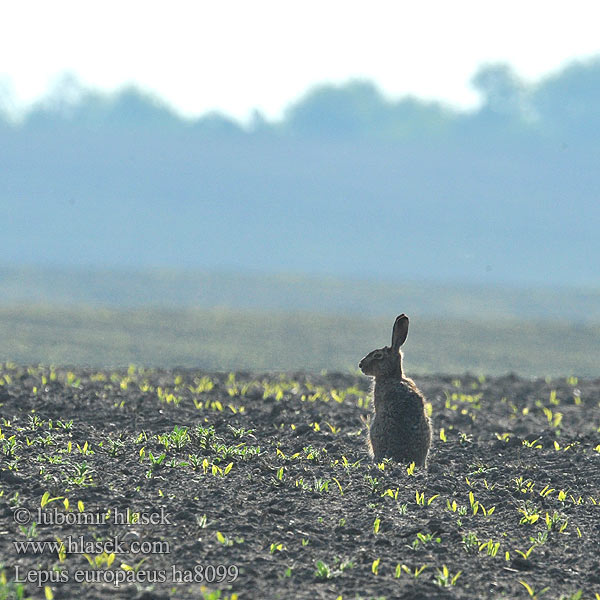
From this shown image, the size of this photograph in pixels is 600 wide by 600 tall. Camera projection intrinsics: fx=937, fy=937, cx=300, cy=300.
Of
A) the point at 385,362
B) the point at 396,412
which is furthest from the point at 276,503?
the point at 385,362

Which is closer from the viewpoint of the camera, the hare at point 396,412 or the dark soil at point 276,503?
the dark soil at point 276,503

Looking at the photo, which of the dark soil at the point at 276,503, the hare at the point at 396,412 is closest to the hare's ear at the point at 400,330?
the hare at the point at 396,412

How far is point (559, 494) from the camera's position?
8.70 meters

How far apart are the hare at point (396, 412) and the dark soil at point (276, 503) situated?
0.75ft

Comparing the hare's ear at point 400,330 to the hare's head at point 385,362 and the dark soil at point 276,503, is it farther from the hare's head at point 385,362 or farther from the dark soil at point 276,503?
the dark soil at point 276,503

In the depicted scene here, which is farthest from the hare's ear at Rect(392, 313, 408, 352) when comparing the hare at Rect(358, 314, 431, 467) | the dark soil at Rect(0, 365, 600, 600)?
the dark soil at Rect(0, 365, 600, 600)

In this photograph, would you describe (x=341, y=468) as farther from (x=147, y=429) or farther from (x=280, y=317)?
(x=280, y=317)

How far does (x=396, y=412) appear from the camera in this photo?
895cm

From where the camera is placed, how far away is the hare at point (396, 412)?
8.95 metres

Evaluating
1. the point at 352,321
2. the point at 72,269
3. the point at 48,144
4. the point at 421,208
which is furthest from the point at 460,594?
the point at 48,144

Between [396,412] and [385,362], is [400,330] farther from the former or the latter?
[396,412]

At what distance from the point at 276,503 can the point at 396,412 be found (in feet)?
5.94

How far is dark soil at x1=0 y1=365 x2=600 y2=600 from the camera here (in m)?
6.29

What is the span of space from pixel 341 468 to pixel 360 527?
172 centimetres
